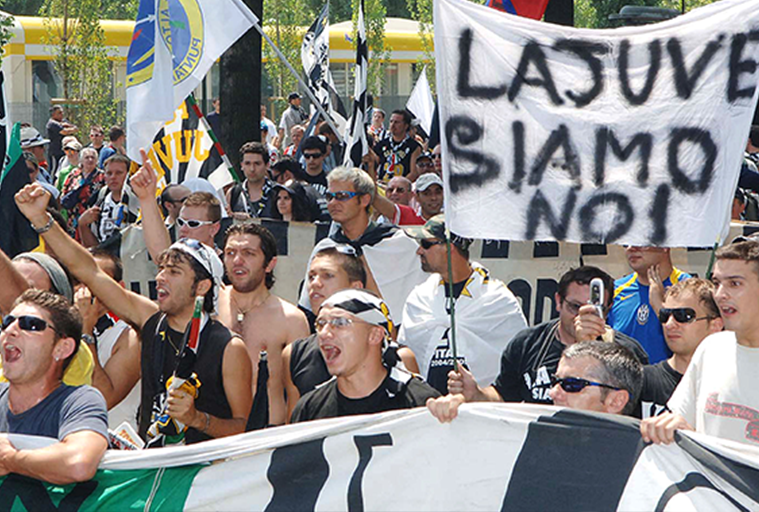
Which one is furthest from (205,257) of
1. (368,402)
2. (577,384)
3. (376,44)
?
(376,44)

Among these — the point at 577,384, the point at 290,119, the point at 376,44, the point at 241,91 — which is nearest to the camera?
the point at 577,384

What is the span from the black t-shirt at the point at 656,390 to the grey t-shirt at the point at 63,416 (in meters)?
2.33

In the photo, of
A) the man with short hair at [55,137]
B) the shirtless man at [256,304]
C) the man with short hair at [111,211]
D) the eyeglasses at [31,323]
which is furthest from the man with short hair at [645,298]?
the man with short hair at [55,137]

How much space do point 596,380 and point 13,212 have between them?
3.87 m

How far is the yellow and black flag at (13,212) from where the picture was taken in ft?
22.6

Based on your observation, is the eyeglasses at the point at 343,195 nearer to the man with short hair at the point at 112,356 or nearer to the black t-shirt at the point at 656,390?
the man with short hair at the point at 112,356

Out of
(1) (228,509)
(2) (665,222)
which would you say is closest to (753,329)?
(2) (665,222)

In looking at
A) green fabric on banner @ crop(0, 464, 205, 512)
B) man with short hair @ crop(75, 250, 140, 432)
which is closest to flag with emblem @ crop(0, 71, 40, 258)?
man with short hair @ crop(75, 250, 140, 432)

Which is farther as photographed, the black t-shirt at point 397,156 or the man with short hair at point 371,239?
the black t-shirt at point 397,156

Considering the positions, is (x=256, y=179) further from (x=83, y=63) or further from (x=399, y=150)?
(x=83, y=63)

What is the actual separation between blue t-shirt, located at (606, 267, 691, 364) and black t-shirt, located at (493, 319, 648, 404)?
2.89 ft

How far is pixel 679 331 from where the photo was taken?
5.47m

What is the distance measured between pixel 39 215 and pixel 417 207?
5200 millimetres

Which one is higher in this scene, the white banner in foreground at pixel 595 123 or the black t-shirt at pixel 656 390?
the white banner in foreground at pixel 595 123
